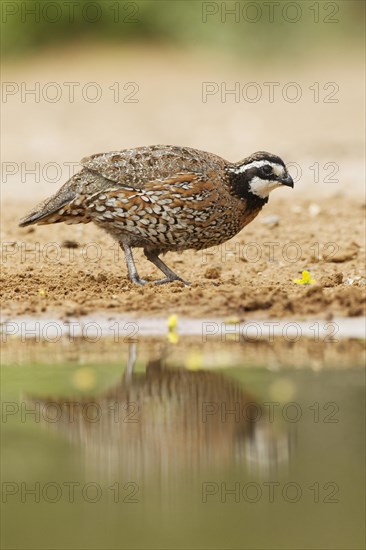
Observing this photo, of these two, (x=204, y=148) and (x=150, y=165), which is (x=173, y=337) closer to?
(x=150, y=165)

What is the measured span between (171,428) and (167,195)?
4071 millimetres

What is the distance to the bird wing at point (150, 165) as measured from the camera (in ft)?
38.9

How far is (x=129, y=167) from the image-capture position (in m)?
11.9

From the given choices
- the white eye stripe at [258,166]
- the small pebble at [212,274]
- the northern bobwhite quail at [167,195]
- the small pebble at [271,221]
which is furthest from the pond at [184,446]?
the small pebble at [271,221]

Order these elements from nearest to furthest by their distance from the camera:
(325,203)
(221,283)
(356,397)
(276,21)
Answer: (356,397), (221,283), (325,203), (276,21)

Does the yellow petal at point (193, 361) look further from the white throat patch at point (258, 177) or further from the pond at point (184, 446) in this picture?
the white throat patch at point (258, 177)

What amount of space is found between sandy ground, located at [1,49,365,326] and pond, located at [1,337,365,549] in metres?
1.19

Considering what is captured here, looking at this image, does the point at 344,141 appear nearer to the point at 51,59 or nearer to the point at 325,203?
the point at 325,203

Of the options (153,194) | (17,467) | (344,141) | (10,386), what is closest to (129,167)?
(153,194)

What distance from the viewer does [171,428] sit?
7.92m

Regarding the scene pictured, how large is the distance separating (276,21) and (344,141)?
6872 mm

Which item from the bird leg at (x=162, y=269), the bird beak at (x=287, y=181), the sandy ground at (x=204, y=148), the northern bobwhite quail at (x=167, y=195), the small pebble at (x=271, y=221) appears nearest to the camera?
the sandy ground at (x=204, y=148)

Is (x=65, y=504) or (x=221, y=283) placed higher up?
(x=221, y=283)

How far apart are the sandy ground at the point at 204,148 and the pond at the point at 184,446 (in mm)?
1187
